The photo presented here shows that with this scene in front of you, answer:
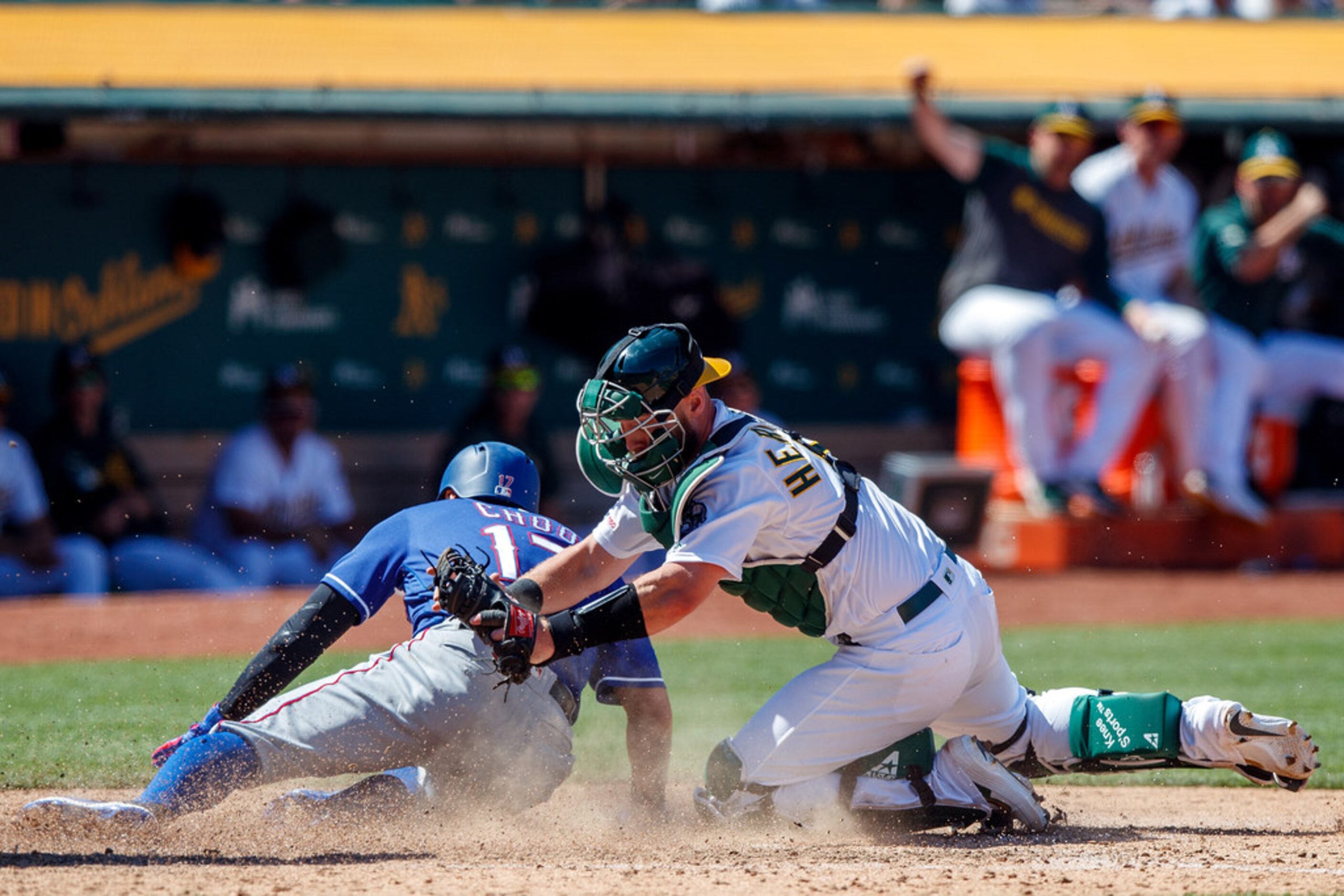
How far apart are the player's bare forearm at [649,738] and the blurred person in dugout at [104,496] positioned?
4493 millimetres

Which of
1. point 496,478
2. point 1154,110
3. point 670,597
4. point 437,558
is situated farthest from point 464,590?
point 1154,110

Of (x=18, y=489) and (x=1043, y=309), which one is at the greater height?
(x=1043, y=309)

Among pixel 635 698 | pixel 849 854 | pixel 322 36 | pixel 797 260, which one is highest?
pixel 322 36

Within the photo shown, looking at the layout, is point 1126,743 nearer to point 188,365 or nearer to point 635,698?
point 635,698

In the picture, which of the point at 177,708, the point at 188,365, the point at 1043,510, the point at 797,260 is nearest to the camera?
the point at 177,708

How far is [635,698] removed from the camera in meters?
4.25

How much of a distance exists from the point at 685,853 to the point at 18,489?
5.24 m

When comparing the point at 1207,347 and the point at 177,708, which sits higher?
the point at 1207,347

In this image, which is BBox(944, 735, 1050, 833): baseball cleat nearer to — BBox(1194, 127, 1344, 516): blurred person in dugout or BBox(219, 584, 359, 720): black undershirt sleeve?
BBox(219, 584, 359, 720): black undershirt sleeve

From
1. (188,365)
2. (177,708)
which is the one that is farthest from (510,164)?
(177,708)

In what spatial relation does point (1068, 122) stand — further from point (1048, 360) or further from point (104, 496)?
point (104, 496)

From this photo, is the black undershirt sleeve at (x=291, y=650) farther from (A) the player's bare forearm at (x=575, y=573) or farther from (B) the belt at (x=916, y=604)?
Answer: (B) the belt at (x=916, y=604)

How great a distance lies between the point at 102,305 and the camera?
930cm

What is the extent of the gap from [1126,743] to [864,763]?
705 millimetres
